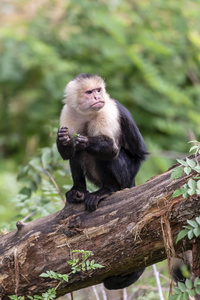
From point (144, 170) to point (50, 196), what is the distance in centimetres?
227

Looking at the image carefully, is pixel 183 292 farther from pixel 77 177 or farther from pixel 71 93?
pixel 71 93

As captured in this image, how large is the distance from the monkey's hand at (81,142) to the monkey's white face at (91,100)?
345 millimetres

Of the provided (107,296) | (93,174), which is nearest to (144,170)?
(93,174)

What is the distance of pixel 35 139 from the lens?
942 centimetres

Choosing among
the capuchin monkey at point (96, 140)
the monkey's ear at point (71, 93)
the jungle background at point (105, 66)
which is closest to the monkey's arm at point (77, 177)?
the capuchin monkey at point (96, 140)

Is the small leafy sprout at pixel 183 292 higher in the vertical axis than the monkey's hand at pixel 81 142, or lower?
lower

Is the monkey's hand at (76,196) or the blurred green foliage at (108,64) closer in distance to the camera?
the monkey's hand at (76,196)

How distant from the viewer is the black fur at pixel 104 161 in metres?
3.85

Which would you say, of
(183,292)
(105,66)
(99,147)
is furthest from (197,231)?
(105,66)

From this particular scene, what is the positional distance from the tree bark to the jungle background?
13.9 ft

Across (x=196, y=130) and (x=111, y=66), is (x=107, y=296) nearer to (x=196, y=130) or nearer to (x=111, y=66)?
(x=196, y=130)

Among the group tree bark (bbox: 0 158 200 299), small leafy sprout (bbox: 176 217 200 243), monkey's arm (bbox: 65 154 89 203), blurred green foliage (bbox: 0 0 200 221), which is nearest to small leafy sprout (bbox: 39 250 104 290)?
tree bark (bbox: 0 158 200 299)

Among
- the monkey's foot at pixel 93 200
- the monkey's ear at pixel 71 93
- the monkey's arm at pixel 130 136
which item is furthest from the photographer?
the monkey's ear at pixel 71 93

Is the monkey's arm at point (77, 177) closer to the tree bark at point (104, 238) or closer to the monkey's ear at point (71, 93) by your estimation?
the tree bark at point (104, 238)
